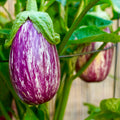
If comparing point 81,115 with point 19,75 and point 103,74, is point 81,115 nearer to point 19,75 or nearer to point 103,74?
point 103,74

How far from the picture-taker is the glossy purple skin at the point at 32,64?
282 millimetres

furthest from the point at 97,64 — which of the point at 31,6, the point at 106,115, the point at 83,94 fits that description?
the point at 83,94

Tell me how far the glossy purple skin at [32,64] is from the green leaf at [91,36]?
78mm

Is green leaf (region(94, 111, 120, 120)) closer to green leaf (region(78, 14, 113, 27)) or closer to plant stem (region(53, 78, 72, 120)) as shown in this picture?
plant stem (region(53, 78, 72, 120))

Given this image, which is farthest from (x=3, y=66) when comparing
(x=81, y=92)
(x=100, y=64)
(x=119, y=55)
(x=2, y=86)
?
(x=119, y=55)

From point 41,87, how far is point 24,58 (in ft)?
0.13

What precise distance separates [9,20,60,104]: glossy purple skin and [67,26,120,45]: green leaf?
0.08 m

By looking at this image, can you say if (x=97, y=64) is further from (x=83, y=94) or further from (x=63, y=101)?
(x=83, y=94)

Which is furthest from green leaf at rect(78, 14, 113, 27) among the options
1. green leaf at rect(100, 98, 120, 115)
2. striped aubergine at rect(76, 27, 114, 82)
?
green leaf at rect(100, 98, 120, 115)

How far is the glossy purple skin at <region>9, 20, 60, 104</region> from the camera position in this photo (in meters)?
0.28

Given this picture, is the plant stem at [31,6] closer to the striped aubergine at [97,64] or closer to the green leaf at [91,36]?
the green leaf at [91,36]

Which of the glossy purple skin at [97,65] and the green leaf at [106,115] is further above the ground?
the glossy purple skin at [97,65]

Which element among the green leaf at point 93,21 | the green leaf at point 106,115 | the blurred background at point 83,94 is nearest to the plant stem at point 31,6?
the green leaf at point 93,21

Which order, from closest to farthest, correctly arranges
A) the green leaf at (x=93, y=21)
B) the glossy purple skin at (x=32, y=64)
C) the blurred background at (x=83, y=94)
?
the glossy purple skin at (x=32, y=64) → the green leaf at (x=93, y=21) → the blurred background at (x=83, y=94)
